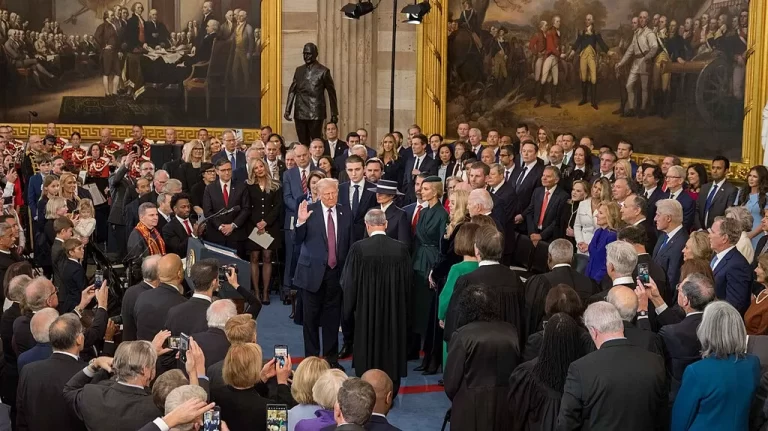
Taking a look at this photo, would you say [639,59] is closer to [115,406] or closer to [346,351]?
[346,351]

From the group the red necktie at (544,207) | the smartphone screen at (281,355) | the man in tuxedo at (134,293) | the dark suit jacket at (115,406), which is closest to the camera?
the dark suit jacket at (115,406)

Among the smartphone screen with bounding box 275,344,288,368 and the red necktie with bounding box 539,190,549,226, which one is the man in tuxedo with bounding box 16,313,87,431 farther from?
the red necktie with bounding box 539,190,549,226

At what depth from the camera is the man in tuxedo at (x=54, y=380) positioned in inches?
275

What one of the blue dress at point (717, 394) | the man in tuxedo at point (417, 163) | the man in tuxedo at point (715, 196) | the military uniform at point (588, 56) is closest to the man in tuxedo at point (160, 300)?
the blue dress at point (717, 394)

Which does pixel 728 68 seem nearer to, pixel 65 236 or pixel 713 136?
pixel 713 136

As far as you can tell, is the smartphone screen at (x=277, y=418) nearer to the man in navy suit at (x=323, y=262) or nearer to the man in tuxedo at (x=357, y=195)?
the man in navy suit at (x=323, y=262)

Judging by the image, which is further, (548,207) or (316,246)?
(548,207)

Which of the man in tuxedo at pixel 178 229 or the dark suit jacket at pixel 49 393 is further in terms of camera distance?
the man in tuxedo at pixel 178 229

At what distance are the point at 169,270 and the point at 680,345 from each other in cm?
400

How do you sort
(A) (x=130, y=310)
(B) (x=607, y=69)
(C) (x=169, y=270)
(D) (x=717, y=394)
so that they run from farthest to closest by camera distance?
(B) (x=607, y=69)
(A) (x=130, y=310)
(C) (x=169, y=270)
(D) (x=717, y=394)

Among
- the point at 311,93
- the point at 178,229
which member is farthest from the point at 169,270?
the point at 311,93

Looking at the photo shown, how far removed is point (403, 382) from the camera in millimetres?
11008

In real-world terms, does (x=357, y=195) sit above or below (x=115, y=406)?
above

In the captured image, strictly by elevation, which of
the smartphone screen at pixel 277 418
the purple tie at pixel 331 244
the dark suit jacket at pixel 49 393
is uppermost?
the purple tie at pixel 331 244
